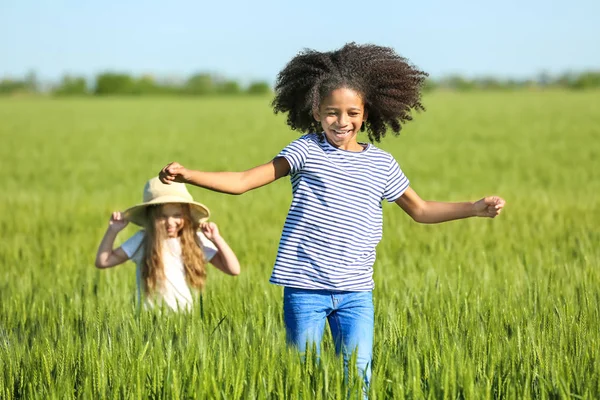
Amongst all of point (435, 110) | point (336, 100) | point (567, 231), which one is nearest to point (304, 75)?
point (336, 100)

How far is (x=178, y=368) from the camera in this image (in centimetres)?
323

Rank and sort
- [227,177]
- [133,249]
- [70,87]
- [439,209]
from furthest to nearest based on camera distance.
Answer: [70,87]
[133,249]
[439,209]
[227,177]

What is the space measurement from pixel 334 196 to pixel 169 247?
142 centimetres

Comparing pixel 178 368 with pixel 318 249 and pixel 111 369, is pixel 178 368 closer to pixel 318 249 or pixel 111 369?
pixel 111 369

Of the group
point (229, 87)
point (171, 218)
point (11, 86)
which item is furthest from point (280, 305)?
point (11, 86)

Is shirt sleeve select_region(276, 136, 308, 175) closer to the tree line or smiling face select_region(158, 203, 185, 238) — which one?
smiling face select_region(158, 203, 185, 238)

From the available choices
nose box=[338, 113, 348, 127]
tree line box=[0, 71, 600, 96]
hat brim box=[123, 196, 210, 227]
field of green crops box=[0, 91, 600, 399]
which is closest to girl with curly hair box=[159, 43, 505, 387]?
nose box=[338, 113, 348, 127]

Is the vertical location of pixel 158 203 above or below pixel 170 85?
below

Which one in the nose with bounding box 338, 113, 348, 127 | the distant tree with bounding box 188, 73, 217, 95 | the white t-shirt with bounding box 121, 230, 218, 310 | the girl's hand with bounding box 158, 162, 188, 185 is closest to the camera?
the girl's hand with bounding box 158, 162, 188, 185

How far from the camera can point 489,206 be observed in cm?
378

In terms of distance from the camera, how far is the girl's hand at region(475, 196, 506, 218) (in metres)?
3.75

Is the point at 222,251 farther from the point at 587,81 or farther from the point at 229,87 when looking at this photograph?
the point at 587,81

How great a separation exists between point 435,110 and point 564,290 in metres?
35.5

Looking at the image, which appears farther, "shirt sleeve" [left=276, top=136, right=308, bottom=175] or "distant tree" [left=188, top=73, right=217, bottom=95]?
"distant tree" [left=188, top=73, right=217, bottom=95]
